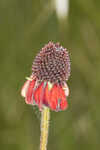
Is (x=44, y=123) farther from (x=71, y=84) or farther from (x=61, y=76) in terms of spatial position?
(x=71, y=84)

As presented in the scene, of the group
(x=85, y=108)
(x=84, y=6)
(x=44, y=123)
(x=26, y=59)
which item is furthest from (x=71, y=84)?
(x=44, y=123)

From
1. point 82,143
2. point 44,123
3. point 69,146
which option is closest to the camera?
point 44,123

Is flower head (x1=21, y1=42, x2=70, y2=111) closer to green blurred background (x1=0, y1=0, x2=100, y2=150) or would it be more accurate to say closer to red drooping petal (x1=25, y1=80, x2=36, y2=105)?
red drooping petal (x1=25, y1=80, x2=36, y2=105)

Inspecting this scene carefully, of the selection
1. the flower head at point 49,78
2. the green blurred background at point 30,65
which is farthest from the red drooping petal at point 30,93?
the green blurred background at point 30,65

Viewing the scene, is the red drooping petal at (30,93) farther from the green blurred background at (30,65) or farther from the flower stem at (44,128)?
the green blurred background at (30,65)

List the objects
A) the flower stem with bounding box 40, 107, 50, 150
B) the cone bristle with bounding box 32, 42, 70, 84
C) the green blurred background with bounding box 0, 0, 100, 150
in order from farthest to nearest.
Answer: the green blurred background with bounding box 0, 0, 100, 150, the cone bristle with bounding box 32, 42, 70, 84, the flower stem with bounding box 40, 107, 50, 150

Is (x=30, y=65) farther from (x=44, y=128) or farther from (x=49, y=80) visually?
(x=44, y=128)

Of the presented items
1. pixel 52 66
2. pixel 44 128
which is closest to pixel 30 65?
pixel 52 66

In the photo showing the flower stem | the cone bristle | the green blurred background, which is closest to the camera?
the flower stem

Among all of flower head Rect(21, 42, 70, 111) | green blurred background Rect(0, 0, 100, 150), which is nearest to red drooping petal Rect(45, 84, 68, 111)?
flower head Rect(21, 42, 70, 111)
